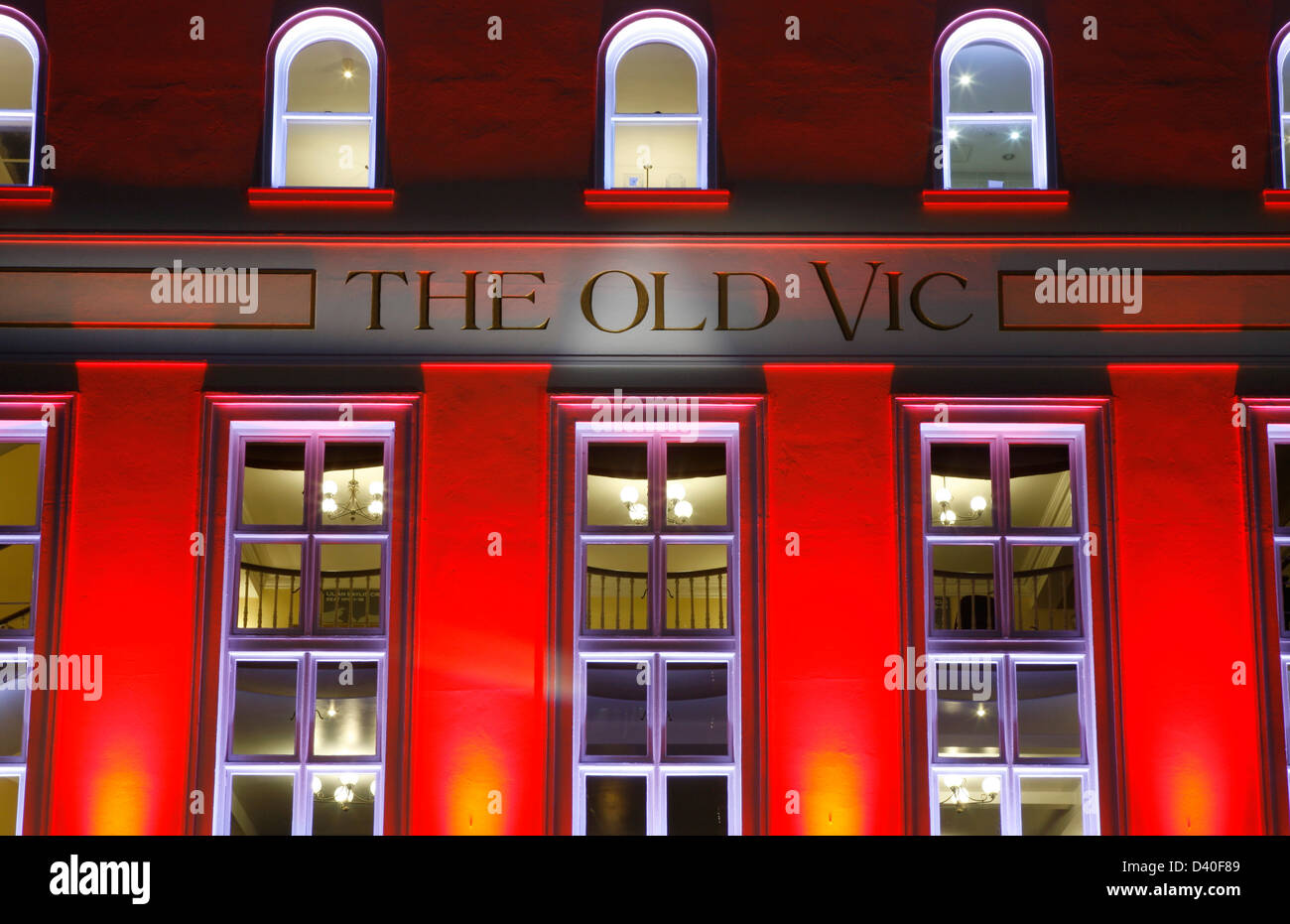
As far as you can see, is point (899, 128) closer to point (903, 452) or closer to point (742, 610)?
point (903, 452)

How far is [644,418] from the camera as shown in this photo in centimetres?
1075

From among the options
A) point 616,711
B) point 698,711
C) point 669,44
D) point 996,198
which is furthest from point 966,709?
point 669,44

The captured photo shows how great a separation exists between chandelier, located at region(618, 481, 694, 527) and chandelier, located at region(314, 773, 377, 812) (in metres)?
2.14

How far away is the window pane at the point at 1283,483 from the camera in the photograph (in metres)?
10.7

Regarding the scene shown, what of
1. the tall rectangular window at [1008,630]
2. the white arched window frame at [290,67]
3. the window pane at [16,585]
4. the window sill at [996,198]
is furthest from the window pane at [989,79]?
the window pane at [16,585]

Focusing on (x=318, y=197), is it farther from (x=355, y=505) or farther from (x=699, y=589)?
(x=699, y=589)

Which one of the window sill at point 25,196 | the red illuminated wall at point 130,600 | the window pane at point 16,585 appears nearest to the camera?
the red illuminated wall at point 130,600

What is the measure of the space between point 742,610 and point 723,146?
287cm

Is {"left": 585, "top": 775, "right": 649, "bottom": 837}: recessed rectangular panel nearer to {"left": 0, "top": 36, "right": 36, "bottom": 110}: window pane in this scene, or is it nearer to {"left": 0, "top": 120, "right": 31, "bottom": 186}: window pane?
{"left": 0, "top": 120, "right": 31, "bottom": 186}: window pane

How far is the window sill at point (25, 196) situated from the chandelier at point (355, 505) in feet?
8.23

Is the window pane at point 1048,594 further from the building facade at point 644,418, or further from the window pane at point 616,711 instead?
the window pane at point 616,711

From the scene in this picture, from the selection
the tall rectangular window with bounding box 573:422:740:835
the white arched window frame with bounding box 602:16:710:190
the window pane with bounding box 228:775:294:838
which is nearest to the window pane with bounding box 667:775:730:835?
the tall rectangular window with bounding box 573:422:740:835

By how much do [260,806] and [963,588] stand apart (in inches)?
167

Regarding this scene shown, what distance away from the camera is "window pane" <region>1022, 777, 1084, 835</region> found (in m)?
10.3
